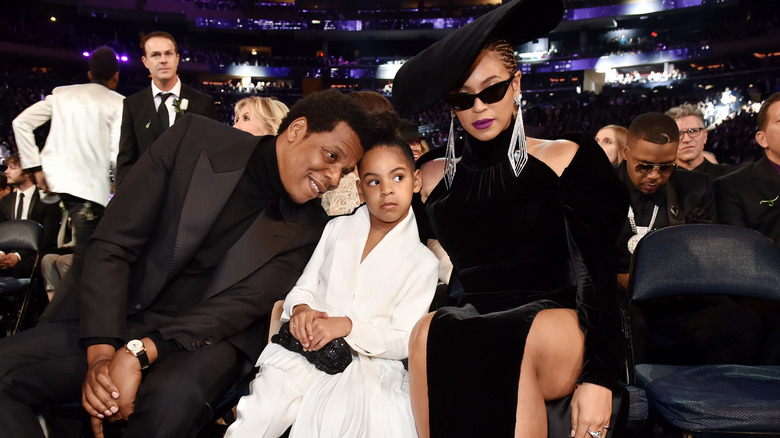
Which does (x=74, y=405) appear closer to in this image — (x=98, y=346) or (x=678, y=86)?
(x=98, y=346)

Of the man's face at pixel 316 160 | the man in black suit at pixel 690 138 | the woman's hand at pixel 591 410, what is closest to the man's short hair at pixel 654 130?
the man in black suit at pixel 690 138

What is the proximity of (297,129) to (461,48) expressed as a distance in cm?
89

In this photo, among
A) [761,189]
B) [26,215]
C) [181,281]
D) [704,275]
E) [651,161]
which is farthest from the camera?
[26,215]

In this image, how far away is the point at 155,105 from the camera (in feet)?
14.5

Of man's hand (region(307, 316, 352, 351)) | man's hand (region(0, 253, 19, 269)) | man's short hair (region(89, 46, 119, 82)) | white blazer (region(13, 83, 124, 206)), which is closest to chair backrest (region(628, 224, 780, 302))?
man's hand (region(307, 316, 352, 351))

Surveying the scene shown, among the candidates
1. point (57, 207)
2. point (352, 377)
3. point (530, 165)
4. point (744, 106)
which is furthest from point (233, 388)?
point (744, 106)

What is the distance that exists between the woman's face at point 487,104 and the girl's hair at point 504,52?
16mm

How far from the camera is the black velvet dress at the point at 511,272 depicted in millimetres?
1824

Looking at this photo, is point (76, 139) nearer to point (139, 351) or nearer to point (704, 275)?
point (139, 351)

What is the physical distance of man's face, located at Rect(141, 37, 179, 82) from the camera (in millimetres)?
4539

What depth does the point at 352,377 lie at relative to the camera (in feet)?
7.15

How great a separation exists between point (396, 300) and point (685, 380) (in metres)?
1.17

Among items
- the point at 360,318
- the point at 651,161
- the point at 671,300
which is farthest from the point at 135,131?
the point at 671,300

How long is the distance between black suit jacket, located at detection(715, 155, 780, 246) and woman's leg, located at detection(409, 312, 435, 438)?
8.11ft
